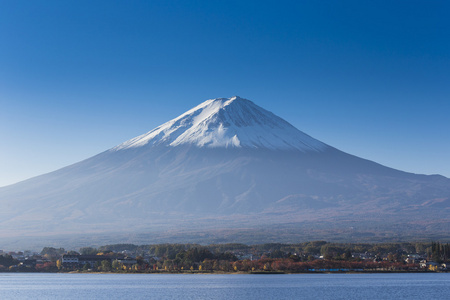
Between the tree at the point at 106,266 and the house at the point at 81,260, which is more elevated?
the house at the point at 81,260

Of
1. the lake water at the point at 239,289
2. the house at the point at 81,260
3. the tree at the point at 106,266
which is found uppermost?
the house at the point at 81,260

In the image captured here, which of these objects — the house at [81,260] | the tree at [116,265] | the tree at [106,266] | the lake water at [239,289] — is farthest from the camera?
the house at [81,260]

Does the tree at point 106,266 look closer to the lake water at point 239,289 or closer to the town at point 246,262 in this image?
the town at point 246,262

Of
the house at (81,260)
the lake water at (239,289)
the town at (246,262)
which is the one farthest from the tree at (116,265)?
the lake water at (239,289)

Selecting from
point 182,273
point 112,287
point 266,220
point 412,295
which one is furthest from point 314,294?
point 266,220

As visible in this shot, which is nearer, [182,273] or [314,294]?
[314,294]

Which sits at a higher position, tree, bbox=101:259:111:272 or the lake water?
tree, bbox=101:259:111:272

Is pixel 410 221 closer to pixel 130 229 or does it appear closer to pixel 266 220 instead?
pixel 266 220

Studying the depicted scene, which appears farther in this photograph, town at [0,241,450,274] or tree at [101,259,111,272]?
tree at [101,259,111,272]

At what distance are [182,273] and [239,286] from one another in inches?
1166

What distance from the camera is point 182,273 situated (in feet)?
347

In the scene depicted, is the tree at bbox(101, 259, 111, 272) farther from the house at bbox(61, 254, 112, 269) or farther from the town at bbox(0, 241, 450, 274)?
the house at bbox(61, 254, 112, 269)

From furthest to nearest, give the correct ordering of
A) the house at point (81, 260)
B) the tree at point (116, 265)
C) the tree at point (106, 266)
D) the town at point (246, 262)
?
the house at point (81, 260) → the tree at point (116, 265) → the tree at point (106, 266) → the town at point (246, 262)

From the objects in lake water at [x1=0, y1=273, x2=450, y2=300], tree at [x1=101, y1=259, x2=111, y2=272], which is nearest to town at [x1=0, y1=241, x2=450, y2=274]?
tree at [x1=101, y1=259, x2=111, y2=272]
